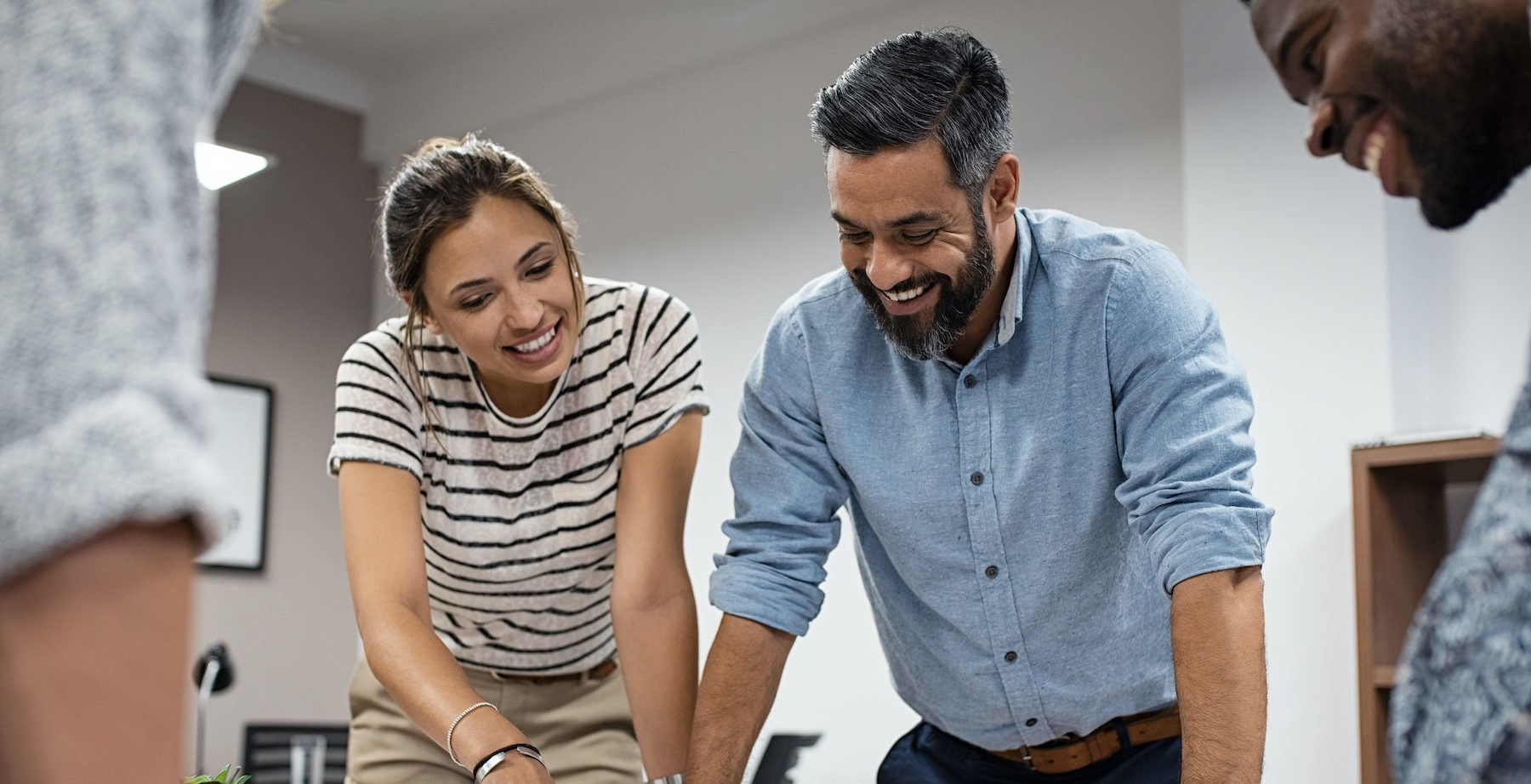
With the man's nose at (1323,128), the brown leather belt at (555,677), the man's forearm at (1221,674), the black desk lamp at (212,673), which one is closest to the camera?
the man's nose at (1323,128)

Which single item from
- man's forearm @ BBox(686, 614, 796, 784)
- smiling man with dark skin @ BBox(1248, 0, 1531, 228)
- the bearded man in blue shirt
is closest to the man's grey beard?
the bearded man in blue shirt

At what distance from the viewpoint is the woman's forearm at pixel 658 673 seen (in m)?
1.71

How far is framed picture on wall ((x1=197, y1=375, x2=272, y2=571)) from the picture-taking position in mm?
4809

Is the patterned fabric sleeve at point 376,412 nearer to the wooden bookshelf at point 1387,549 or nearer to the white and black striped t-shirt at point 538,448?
the white and black striped t-shirt at point 538,448

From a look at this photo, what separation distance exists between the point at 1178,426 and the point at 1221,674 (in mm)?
273

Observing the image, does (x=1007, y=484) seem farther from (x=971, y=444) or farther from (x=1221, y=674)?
(x=1221, y=674)

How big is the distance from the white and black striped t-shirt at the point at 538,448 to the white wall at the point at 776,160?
2.08 metres

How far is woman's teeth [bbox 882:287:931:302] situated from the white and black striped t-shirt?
1.06 ft

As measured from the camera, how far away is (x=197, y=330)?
470mm

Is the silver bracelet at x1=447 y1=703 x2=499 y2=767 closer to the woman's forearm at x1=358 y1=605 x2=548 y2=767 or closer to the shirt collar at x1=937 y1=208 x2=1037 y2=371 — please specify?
the woman's forearm at x1=358 y1=605 x2=548 y2=767

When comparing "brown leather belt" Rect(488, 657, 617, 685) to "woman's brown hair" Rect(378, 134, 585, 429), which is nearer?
"woman's brown hair" Rect(378, 134, 585, 429)

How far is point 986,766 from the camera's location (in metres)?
1.71

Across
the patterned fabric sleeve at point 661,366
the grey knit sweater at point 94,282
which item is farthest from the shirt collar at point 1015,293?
the grey knit sweater at point 94,282

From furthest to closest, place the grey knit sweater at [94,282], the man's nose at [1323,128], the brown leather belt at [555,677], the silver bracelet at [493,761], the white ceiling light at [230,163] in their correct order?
the white ceiling light at [230,163], the brown leather belt at [555,677], the silver bracelet at [493,761], the man's nose at [1323,128], the grey knit sweater at [94,282]
